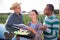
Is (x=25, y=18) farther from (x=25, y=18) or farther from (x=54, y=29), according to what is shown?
(x=54, y=29)

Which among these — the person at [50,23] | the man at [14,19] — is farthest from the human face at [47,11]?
the man at [14,19]

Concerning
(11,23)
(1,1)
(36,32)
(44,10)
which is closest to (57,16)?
(44,10)

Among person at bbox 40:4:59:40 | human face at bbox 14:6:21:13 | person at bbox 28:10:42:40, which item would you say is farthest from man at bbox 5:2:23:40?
person at bbox 40:4:59:40

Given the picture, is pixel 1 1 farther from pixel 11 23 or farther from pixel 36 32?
pixel 36 32

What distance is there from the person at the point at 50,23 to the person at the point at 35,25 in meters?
0.05

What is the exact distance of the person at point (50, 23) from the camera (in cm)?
170

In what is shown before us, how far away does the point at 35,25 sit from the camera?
1722 millimetres

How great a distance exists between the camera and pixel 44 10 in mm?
1712

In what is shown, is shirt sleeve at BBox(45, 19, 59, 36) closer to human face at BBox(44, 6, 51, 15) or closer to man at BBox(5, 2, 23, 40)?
human face at BBox(44, 6, 51, 15)

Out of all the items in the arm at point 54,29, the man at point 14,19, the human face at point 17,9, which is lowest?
the arm at point 54,29

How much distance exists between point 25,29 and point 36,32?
4.8 inches

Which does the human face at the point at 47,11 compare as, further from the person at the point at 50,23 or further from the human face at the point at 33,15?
the human face at the point at 33,15

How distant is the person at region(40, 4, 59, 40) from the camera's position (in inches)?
66.8

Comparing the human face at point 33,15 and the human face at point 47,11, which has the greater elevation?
the human face at point 47,11
